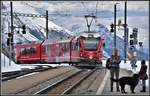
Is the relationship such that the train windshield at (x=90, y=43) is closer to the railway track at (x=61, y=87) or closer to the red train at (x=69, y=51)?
the red train at (x=69, y=51)

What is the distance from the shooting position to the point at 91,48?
44.9 m

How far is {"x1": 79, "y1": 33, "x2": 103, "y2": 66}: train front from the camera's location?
44.5m

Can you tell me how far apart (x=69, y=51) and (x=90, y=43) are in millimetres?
4416

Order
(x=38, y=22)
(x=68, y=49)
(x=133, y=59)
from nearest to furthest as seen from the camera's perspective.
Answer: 1. (x=133, y=59)
2. (x=68, y=49)
3. (x=38, y=22)

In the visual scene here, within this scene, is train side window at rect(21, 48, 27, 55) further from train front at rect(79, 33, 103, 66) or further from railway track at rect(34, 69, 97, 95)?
railway track at rect(34, 69, 97, 95)

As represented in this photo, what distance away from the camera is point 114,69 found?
2028 centimetres

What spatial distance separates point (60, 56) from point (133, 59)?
15.9 meters

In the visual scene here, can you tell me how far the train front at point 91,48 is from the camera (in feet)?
146

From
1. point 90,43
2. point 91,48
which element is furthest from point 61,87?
point 90,43

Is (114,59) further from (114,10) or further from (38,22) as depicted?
(38,22)

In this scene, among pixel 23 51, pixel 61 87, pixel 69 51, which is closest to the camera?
pixel 61 87


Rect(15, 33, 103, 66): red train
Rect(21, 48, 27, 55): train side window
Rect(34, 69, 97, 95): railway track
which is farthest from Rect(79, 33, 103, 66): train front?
Rect(21, 48, 27, 55): train side window

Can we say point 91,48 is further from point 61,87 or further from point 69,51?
point 61,87

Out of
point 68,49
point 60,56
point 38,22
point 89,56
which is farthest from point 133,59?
point 38,22
